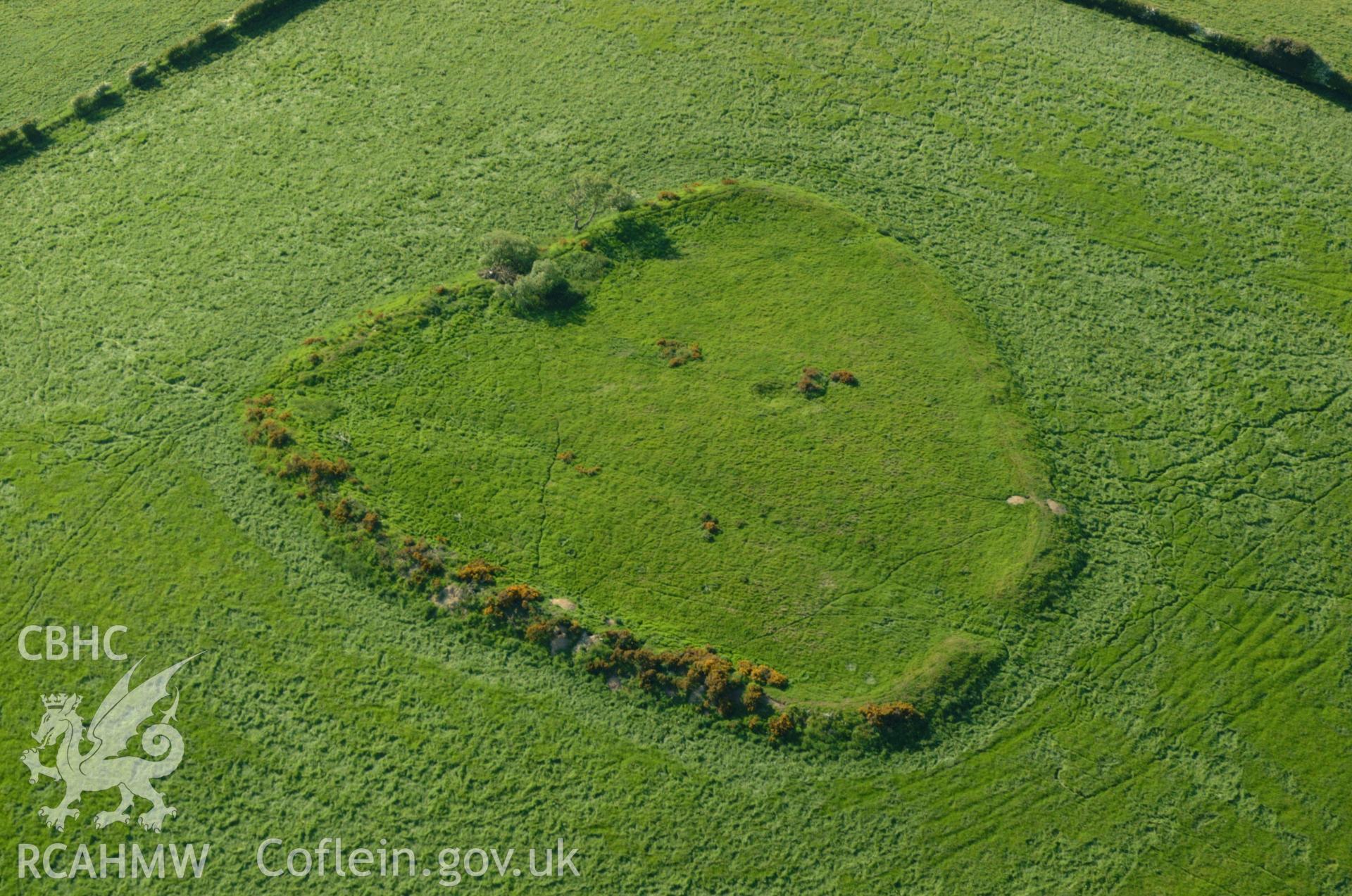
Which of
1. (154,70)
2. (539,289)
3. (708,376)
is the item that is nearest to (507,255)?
(539,289)

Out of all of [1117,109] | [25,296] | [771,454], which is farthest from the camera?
[1117,109]

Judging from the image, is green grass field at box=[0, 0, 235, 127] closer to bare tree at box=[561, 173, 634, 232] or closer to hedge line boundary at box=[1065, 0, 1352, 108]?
bare tree at box=[561, 173, 634, 232]

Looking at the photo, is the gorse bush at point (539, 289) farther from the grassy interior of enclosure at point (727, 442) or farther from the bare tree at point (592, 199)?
the bare tree at point (592, 199)

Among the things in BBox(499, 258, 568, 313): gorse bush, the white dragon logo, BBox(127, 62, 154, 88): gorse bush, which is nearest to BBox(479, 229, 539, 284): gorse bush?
BBox(499, 258, 568, 313): gorse bush

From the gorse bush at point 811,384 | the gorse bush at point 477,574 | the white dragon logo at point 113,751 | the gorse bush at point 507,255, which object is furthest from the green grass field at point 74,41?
the gorse bush at point 811,384

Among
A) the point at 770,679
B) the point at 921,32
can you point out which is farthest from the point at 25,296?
the point at 921,32

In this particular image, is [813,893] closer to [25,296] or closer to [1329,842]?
[1329,842]

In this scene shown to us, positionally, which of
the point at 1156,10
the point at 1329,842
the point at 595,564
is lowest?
the point at 1329,842
